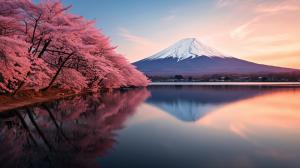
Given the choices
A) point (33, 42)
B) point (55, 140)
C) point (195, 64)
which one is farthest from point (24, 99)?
point (195, 64)

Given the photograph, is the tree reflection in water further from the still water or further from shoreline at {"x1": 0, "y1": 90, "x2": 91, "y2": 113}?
shoreline at {"x1": 0, "y1": 90, "x2": 91, "y2": 113}

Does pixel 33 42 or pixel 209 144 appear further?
pixel 33 42

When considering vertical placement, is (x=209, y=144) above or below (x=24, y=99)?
below

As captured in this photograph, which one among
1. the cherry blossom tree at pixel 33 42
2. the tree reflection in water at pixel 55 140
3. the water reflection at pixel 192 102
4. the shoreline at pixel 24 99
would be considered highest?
the cherry blossom tree at pixel 33 42

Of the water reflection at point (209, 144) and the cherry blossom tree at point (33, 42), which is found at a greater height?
the cherry blossom tree at point (33, 42)

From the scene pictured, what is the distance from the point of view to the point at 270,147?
635 cm

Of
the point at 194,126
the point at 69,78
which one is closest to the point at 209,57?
the point at 69,78

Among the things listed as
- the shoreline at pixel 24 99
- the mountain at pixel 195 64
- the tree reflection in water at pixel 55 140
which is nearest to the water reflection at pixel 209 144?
the tree reflection in water at pixel 55 140

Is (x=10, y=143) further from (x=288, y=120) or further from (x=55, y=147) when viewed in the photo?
(x=288, y=120)

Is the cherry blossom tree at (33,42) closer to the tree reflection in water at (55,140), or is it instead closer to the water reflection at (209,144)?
the tree reflection in water at (55,140)

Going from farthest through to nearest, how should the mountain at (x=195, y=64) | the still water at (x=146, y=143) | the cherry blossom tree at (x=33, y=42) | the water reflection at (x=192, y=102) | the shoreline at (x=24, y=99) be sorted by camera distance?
the mountain at (x=195, y=64) < the shoreline at (x=24, y=99) < the water reflection at (x=192, y=102) < the cherry blossom tree at (x=33, y=42) < the still water at (x=146, y=143)

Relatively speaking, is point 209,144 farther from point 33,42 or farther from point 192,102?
point 33,42

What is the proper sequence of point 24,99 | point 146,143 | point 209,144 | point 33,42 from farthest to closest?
point 33,42 → point 24,99 → point 146,143 → point 209,144

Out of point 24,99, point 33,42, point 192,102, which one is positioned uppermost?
point 33,42
